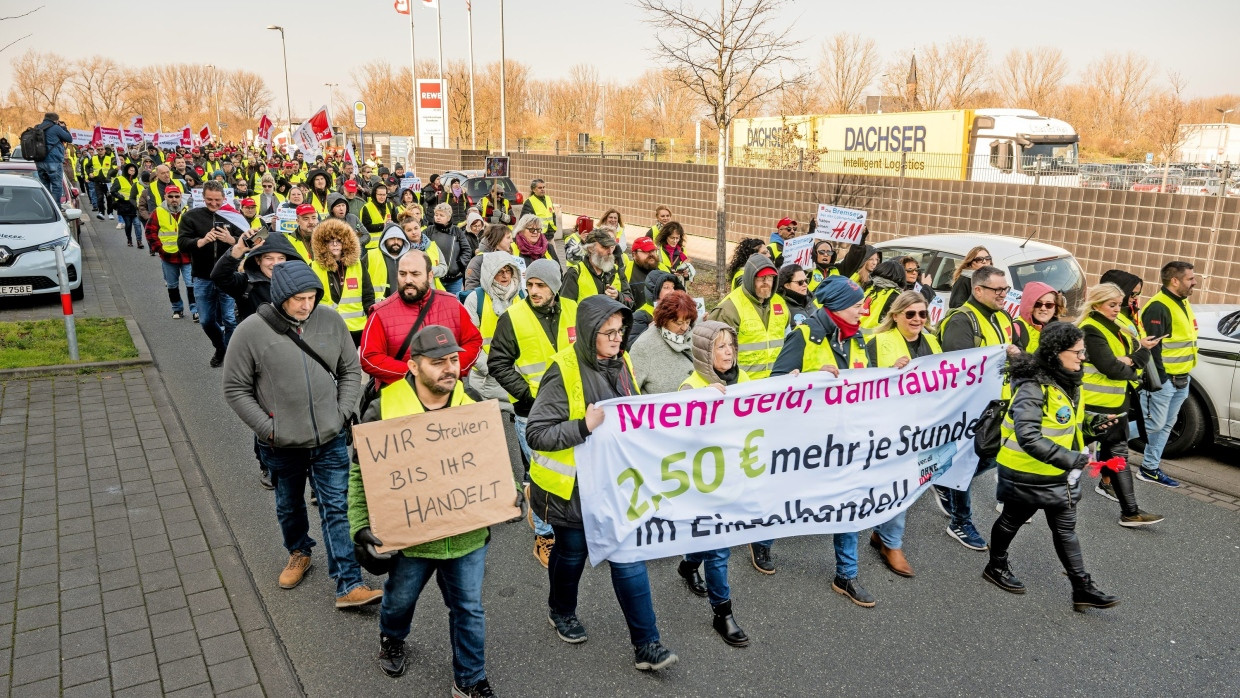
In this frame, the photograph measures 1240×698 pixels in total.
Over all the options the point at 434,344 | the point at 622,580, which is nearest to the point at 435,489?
the point at 434,344

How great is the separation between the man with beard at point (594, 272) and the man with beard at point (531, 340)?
1.53 meters

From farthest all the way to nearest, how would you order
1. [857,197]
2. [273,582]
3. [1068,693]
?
[857,197] < [273,582] < [1068,693]

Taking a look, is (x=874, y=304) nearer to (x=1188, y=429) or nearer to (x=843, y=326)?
(x=843, y=326)

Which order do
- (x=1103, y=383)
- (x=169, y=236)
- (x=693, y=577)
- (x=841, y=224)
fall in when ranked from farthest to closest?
(x=169, y=236) → (x=841, y=224) → (x=1103, y=383) → (x=693, y=577)

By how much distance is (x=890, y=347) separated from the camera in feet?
17.7

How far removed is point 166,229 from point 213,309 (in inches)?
133

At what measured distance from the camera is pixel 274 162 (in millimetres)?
27297

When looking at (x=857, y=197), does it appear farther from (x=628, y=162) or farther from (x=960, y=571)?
(x=960, y=571)

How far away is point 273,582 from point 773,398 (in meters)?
3.27

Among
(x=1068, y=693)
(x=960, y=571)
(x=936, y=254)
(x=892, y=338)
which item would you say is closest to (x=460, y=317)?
(x=892, y=338)

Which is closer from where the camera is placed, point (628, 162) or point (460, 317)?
point (460, 317)

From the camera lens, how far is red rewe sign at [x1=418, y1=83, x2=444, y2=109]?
45075mm

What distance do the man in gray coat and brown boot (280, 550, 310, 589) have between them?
0.92 ft

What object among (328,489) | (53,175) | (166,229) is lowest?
(328,489)
